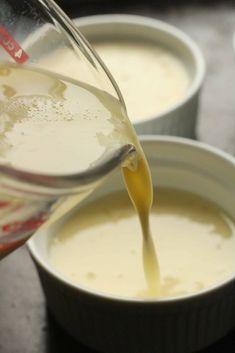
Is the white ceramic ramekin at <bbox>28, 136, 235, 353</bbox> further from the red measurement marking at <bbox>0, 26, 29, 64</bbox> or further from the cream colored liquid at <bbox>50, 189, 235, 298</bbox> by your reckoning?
the red measurement marking at <bbox>0, 26, 29, 64</bbox>

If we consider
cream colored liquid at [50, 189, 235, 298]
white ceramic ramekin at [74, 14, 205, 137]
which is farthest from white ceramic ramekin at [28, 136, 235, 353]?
white ceramic ramekin at [74, 14, 205, 137]

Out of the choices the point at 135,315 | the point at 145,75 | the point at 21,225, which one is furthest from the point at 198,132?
the point at 21,225

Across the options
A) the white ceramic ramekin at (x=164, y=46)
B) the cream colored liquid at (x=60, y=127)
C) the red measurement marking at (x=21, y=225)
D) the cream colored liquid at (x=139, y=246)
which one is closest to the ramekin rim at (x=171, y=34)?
the white ceramic ramekin at (x=164, y=46)

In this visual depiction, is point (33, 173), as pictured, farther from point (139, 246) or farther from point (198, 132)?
point (198, 132)

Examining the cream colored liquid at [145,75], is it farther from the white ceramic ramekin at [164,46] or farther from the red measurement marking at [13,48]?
the red measurement marking at [13,48]

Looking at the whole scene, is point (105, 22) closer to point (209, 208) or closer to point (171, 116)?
point (171, 116)

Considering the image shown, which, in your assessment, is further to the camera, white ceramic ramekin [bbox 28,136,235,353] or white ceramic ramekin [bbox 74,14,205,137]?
white ceramic ramekin [bbox 74,14,205,137]
